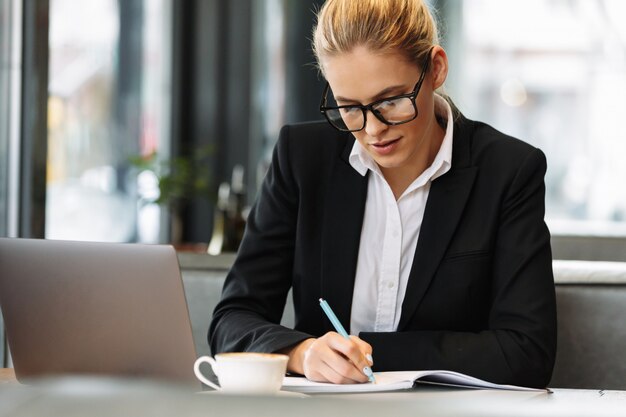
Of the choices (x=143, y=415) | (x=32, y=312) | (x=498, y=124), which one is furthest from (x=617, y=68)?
(x=143, y=415)

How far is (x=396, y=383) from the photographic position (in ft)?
4.25

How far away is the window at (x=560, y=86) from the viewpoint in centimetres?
762

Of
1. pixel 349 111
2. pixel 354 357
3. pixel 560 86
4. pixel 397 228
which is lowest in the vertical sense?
pixel 354 357

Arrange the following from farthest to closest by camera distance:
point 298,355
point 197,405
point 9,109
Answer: point 9,109 → point 298,355 → point 197,405

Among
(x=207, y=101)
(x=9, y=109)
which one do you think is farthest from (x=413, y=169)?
(x=207, y=101)

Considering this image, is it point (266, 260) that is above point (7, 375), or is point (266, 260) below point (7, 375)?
above

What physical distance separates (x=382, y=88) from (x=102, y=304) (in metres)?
0.62

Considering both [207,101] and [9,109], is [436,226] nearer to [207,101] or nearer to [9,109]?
[9,109]

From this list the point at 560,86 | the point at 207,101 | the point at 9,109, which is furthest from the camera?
the point at 560,86

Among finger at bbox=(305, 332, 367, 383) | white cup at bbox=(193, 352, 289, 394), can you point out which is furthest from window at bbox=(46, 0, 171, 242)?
white cup at bbox=(193, 352, 289, 394)

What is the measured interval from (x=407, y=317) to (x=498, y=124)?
6317mm

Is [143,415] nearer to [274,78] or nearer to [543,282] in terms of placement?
[543,282]

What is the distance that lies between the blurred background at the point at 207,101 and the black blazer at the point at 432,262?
1.31ft

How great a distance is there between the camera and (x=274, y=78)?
20.6 ft
